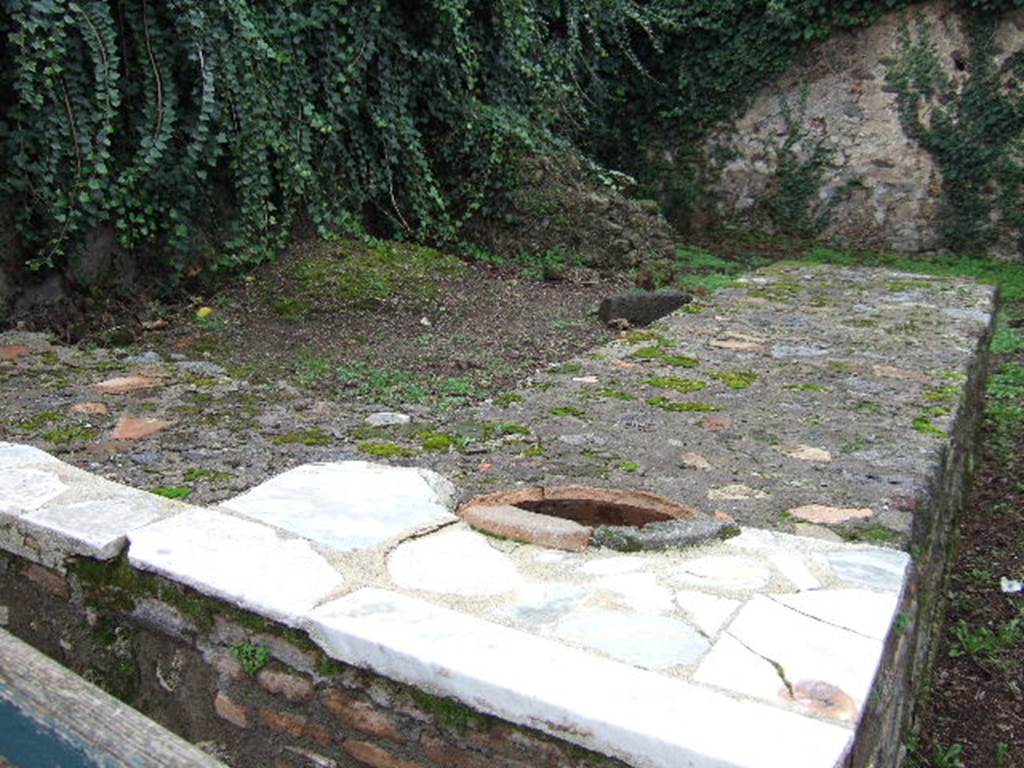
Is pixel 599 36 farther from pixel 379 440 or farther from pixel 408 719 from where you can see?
pixel 408 719

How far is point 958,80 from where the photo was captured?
356 inches

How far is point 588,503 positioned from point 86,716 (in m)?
1.36

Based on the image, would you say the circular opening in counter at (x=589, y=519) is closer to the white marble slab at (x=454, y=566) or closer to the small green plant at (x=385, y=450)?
the white marble slab at (x=454, y=566)

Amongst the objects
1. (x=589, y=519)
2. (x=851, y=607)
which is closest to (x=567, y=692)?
(x=851, y=607)

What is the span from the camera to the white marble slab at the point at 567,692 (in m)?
1.44

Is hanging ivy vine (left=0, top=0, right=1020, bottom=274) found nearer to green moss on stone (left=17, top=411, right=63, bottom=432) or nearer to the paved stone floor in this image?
green moss on stone (left=17, top=411, right=63, bottom=432)

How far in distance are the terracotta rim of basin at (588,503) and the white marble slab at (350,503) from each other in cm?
12

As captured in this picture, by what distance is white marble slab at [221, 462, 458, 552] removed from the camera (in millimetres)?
2184

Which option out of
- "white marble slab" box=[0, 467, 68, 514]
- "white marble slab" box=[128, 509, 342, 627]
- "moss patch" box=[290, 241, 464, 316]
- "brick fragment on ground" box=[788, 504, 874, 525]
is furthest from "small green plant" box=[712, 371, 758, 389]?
"moss patch" box=[290, 241, 464, 316]

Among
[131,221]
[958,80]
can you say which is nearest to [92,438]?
[131,221]

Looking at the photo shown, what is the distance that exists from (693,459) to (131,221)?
3558 mm

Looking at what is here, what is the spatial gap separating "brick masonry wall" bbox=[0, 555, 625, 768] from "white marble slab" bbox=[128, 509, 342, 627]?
0.16 ft

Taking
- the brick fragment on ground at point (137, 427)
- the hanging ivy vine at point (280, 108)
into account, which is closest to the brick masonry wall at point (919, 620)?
the brick fragment on ground at point (137, 427)

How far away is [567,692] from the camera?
5.14 ft
